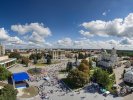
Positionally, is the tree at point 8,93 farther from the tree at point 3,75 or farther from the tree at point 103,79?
the tree at point 103,79

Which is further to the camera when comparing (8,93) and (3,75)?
(3,75)

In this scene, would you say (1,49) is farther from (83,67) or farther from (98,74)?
(98,74)

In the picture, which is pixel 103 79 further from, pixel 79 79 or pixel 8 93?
pixel 8 93

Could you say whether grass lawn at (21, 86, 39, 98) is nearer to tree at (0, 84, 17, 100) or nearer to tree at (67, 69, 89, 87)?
tree at (0, 84, 17, 100)

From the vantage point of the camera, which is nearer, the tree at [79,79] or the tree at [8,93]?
the tree at [8,93]


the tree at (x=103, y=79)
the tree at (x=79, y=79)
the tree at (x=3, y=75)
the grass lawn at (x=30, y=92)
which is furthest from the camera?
the tree at (x=3, y=75)

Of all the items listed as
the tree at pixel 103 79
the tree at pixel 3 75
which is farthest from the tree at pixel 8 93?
the tree at pixel 103 79

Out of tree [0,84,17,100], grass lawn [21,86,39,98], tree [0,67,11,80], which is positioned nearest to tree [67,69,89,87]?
grass lawn [21,86,39,98]

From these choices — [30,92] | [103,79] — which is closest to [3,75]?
[30,92]
